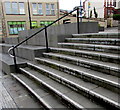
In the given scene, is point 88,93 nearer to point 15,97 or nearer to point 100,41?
point 15,97

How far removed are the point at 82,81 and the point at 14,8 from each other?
21.3m

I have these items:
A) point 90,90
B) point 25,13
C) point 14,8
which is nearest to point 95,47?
point 90,90

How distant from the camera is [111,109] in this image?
71.1 inches

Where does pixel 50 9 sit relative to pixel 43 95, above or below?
above

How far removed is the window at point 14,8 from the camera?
19.6 metres

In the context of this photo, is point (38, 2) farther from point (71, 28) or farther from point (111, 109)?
point (111, 109)

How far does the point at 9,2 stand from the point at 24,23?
13.1 feet

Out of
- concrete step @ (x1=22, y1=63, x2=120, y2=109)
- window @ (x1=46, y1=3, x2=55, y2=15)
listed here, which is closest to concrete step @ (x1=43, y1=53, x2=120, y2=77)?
concrete step @ (x1=22, y1=63, x2=120, y2=109)

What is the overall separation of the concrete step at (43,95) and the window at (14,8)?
19.3 meters

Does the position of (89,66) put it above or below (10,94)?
above

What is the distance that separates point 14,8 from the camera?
20.3m

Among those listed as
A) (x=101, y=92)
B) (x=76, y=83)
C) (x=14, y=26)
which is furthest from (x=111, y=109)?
(x=14, y=26)

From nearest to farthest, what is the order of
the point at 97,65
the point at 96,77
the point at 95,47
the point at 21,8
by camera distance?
1. the point at 96,77
2. the point at 97,65
3. the point at 95,47
4. the point at 21,8

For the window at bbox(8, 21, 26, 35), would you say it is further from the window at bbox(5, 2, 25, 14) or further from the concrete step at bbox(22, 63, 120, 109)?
the concrete step at bbox(22, 63, 120, 109)
